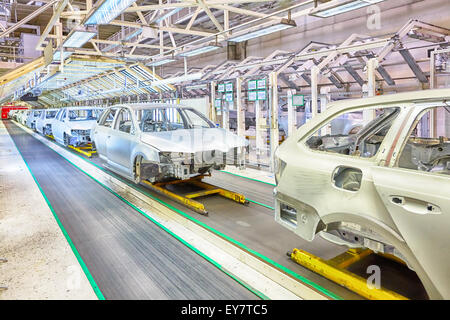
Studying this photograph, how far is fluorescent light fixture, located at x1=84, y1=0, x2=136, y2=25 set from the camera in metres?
5.11

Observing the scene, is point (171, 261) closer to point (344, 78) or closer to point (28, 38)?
point (344, 78)

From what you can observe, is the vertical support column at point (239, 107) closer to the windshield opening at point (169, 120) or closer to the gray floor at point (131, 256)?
the windshield opening at point (169, 120)

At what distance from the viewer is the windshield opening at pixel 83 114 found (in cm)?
1256

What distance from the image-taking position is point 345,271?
9.48 feet

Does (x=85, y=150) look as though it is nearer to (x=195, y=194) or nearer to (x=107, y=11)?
(x=107, y=11)

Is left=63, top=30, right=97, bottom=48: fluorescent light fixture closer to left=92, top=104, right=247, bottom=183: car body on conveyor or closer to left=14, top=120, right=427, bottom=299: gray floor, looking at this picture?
left=92, top=104, right=247, bottom=183: car body on conveyor

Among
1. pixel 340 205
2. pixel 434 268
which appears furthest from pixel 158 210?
pixel 434 268

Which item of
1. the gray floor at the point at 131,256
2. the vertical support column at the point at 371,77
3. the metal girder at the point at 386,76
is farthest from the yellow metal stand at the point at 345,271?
the metal girder at the point at 386,76

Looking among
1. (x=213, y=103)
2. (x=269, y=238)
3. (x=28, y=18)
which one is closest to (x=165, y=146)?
(x=269, y=238)

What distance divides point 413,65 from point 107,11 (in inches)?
257

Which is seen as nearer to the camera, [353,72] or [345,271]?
[345,271]

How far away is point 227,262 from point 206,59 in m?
16.7

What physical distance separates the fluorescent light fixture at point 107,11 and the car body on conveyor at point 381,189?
12.1 ft

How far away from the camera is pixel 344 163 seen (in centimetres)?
252
